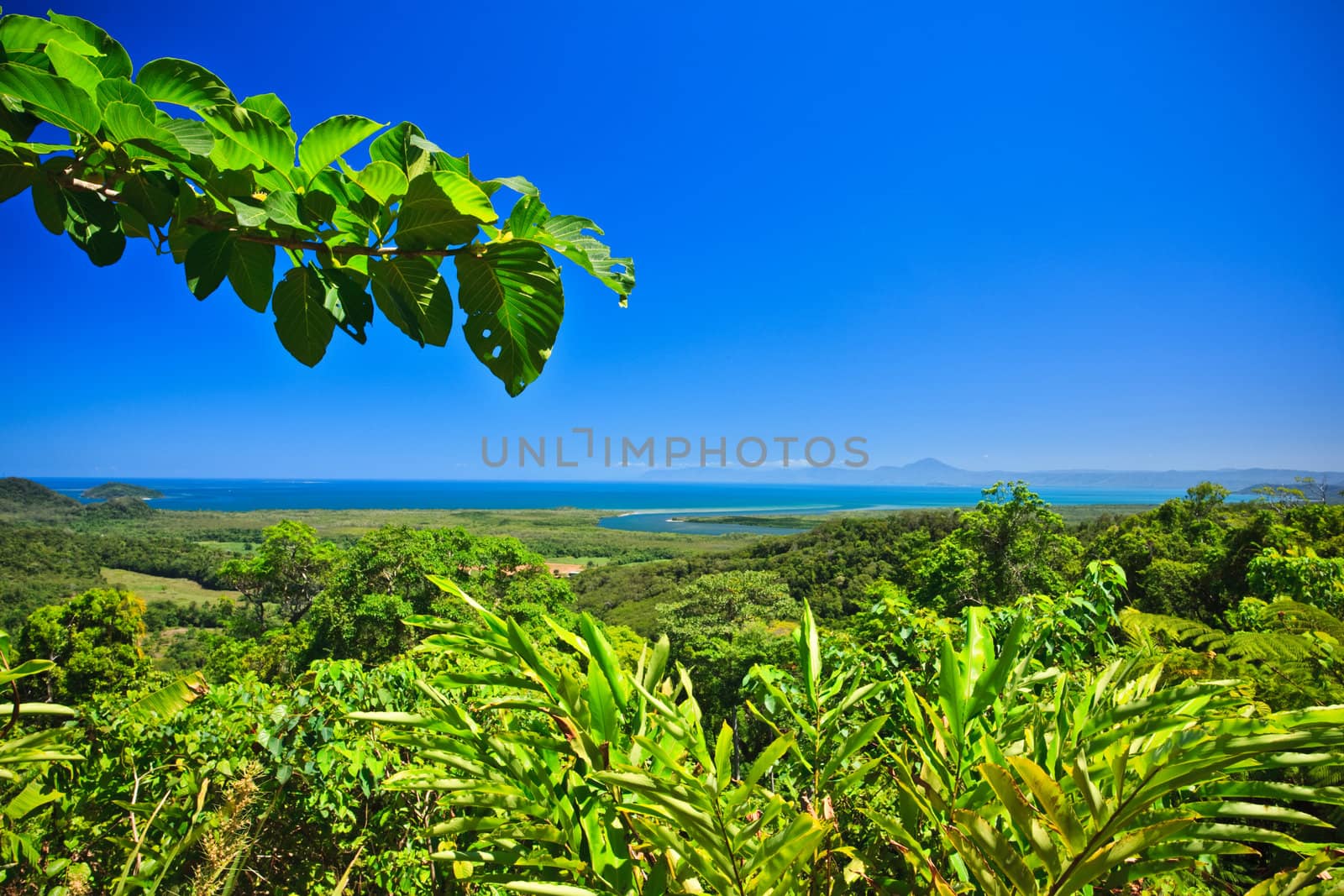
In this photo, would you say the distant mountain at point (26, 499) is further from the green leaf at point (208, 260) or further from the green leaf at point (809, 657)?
the green leaf at point (809, 657)

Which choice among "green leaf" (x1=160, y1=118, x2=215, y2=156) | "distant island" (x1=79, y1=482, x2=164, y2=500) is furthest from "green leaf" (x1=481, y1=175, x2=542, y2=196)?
"distant island" (x1=79, y1=482, x2=164, y2=500)

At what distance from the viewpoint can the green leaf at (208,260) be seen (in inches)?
21.5

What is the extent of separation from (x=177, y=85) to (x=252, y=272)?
174 millimetres

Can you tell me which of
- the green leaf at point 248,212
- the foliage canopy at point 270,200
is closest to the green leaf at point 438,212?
the foliage canopy at point 270,200

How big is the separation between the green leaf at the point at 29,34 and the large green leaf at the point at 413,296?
0.32 metres

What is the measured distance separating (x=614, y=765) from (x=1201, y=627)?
14.3 feet

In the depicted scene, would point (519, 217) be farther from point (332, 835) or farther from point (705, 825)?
point (332, 835)

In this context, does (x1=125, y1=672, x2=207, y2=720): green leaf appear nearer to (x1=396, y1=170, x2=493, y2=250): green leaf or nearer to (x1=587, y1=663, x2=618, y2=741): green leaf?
(x1=587, y1=663, x2=618, y2=741): green leaf

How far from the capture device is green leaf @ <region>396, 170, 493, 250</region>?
0.48m

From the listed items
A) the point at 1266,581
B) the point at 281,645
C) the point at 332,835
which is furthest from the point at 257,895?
the point at 281,645

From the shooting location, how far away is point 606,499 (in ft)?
447

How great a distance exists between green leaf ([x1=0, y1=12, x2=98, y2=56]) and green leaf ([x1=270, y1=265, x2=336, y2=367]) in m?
0.25

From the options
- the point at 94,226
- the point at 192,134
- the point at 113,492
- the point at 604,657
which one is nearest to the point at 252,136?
the point at 192,134

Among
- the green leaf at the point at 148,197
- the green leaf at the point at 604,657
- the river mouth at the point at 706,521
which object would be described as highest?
the green leaf at the point at 148,197
